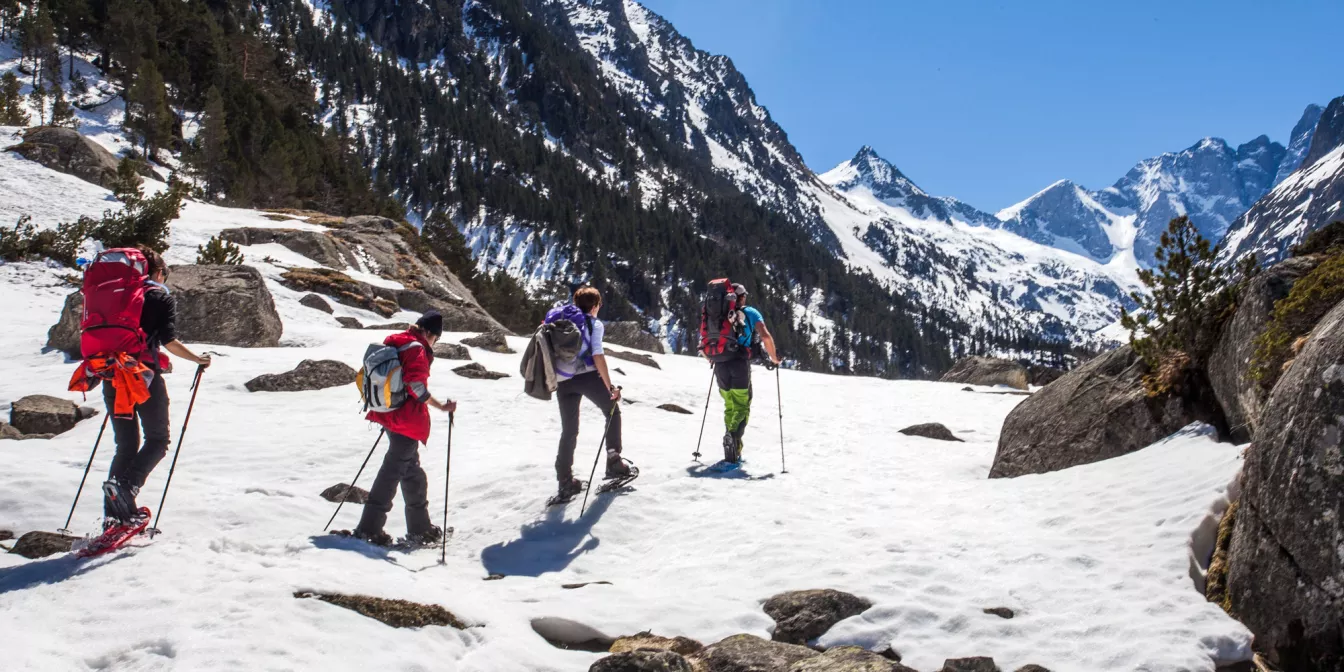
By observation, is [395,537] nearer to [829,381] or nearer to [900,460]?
[900,460]

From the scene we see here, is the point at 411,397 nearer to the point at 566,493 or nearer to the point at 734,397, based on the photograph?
the point at 566,493

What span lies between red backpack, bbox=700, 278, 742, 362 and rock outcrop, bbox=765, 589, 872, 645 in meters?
4.81

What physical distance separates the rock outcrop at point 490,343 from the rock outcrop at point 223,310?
16.3 ft

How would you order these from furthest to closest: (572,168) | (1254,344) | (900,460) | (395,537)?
(572,168) → (900,460) → (395,537) → (1254,344)

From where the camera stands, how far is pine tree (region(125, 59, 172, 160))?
158ft

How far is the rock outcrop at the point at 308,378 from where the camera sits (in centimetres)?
1345

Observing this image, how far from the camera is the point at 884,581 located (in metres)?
6.01

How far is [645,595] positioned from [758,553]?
4.48ft

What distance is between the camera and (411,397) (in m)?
6.91

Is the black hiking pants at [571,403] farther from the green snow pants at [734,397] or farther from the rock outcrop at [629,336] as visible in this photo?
the rock outcrop at [629,336]

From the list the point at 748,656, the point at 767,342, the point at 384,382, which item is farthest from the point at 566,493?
the point at 748,656

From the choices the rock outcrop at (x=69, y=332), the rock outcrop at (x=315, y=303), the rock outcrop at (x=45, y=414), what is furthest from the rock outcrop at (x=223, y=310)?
the rock outcrop at (x=45, y=414)

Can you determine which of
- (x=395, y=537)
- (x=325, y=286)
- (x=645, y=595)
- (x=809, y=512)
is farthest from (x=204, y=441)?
(x=325, y=286)

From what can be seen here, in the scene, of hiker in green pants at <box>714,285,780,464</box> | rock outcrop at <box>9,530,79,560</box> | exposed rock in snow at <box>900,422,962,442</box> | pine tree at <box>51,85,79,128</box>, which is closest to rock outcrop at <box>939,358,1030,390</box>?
exposed rock in snow at <box>900,422,962,442</box>
